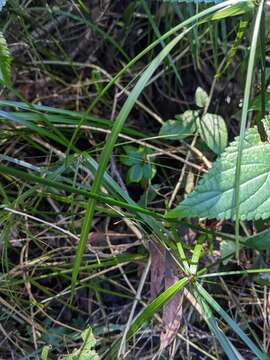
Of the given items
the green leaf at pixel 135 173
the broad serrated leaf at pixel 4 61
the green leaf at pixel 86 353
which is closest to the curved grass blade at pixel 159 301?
the green leaf at pixel 86 353

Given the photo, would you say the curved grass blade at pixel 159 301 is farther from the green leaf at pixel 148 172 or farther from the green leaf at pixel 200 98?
the green leaf at pixel 200 98

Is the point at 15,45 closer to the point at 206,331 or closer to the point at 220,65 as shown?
the point at 220,65

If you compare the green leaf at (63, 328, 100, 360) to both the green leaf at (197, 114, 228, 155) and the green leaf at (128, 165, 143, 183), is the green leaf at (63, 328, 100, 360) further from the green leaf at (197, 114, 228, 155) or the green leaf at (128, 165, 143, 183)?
the green leaf at (197, 114, 228, 155)

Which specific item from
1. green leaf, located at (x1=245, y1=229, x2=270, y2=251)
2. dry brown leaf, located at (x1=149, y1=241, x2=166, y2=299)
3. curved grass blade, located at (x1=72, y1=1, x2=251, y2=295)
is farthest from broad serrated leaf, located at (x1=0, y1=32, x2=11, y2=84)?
green leaf, located at (x1=245, y1=229, x2=270, y2=251)

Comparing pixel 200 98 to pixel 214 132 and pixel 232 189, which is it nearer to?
pixel 214 132

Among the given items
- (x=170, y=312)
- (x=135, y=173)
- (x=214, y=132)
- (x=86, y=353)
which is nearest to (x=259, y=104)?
(x=214, y=132)

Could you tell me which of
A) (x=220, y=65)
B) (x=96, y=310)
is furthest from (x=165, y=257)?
(x=220, y=65)
